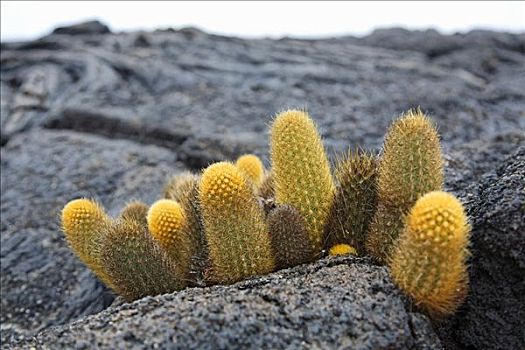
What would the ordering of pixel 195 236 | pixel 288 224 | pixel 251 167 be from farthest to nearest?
pixel 251 167
pixel 195 236
pixel 288 224

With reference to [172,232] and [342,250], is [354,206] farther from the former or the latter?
[172,232]

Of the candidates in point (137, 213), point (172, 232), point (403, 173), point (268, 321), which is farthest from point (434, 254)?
point (137, 213)

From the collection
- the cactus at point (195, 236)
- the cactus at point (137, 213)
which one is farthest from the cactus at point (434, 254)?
the cactus at point (137, 213)

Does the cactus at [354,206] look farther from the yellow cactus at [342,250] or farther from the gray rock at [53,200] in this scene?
the gray rock at [53,200]

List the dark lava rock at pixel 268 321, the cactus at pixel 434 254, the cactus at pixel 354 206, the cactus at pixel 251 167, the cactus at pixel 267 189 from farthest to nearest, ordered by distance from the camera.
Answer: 1. the cactus at pixel 251 167
2. the cactus at pixel 267 189
3. the cactus at pixel 354 206
4. the cactus at pixel 434 254
5. the dark lava rock at pixel 268 321

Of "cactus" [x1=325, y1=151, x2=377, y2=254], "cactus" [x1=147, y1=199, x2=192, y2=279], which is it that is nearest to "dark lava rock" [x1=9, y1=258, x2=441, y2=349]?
"cactus" [x1=325, y1=151, x2=377, y2=254]

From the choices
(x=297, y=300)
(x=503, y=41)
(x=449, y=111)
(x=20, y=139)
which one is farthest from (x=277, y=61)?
(x=297, y=300)

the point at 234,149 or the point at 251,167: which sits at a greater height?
the point at 251,167
